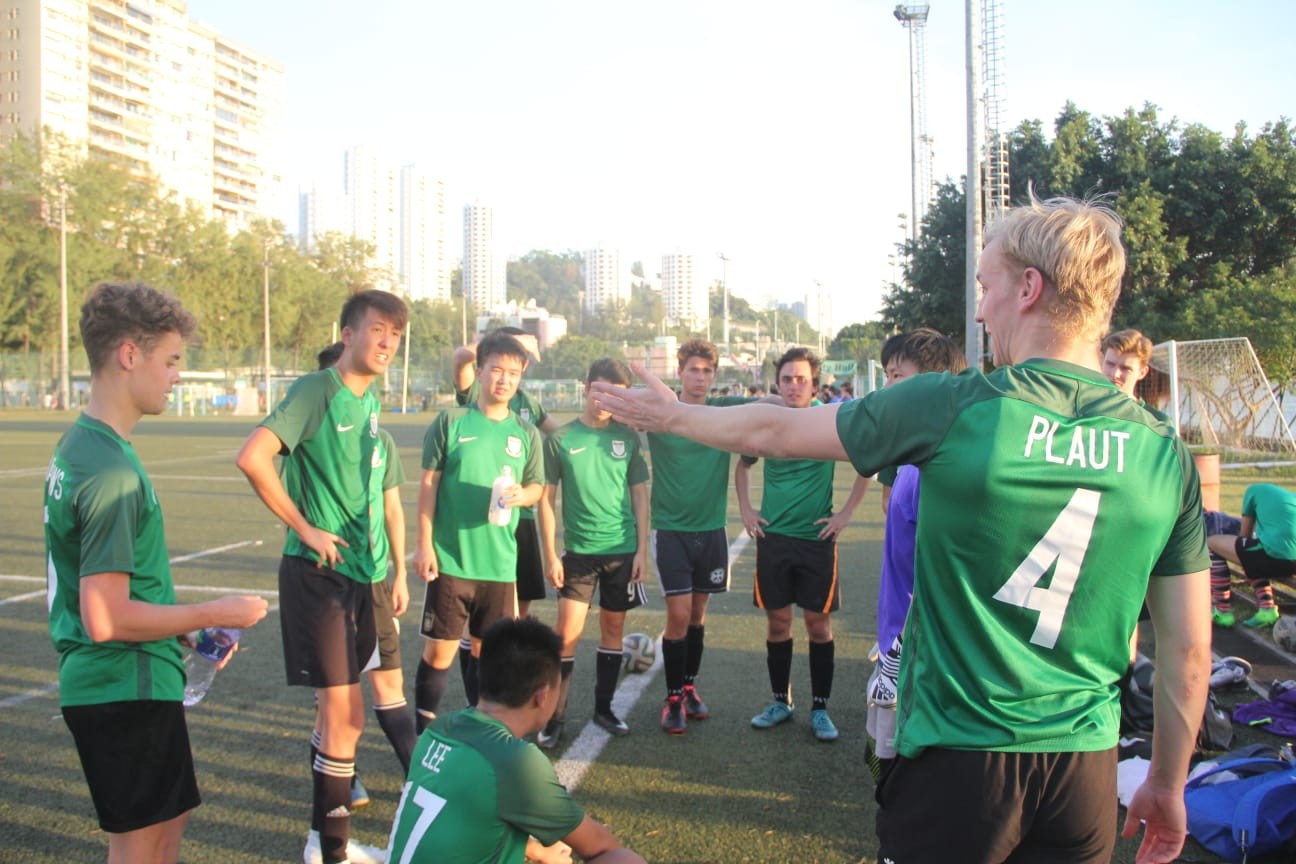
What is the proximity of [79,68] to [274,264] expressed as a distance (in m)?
46.7

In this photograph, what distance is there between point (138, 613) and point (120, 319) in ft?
2.81

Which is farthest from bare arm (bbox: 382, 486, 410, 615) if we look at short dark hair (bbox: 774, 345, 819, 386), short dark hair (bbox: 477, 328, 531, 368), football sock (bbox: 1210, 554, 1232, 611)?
football sock (bbox: 1210, 554, 1232, 611)

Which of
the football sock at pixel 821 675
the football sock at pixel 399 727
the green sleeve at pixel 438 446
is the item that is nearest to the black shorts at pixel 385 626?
the football sock at pixel 399 727

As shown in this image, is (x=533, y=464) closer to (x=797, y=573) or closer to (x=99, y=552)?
(x=797, y=573)

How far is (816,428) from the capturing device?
197 centimetres

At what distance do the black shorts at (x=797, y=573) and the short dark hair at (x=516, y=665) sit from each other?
270 cm

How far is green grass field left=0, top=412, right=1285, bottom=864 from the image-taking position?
379 centimetres

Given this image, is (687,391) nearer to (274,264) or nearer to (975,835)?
(975,835)

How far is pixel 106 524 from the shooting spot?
251 cm

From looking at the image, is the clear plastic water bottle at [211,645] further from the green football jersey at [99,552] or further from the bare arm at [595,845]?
the bare arm at [595,845]

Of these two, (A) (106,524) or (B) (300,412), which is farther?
(B) (300,412)

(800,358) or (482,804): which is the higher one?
(800,358)

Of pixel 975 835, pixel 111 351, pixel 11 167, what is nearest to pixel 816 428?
pixel 975 835

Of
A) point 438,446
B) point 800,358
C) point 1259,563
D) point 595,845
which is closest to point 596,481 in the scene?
point 438,446
